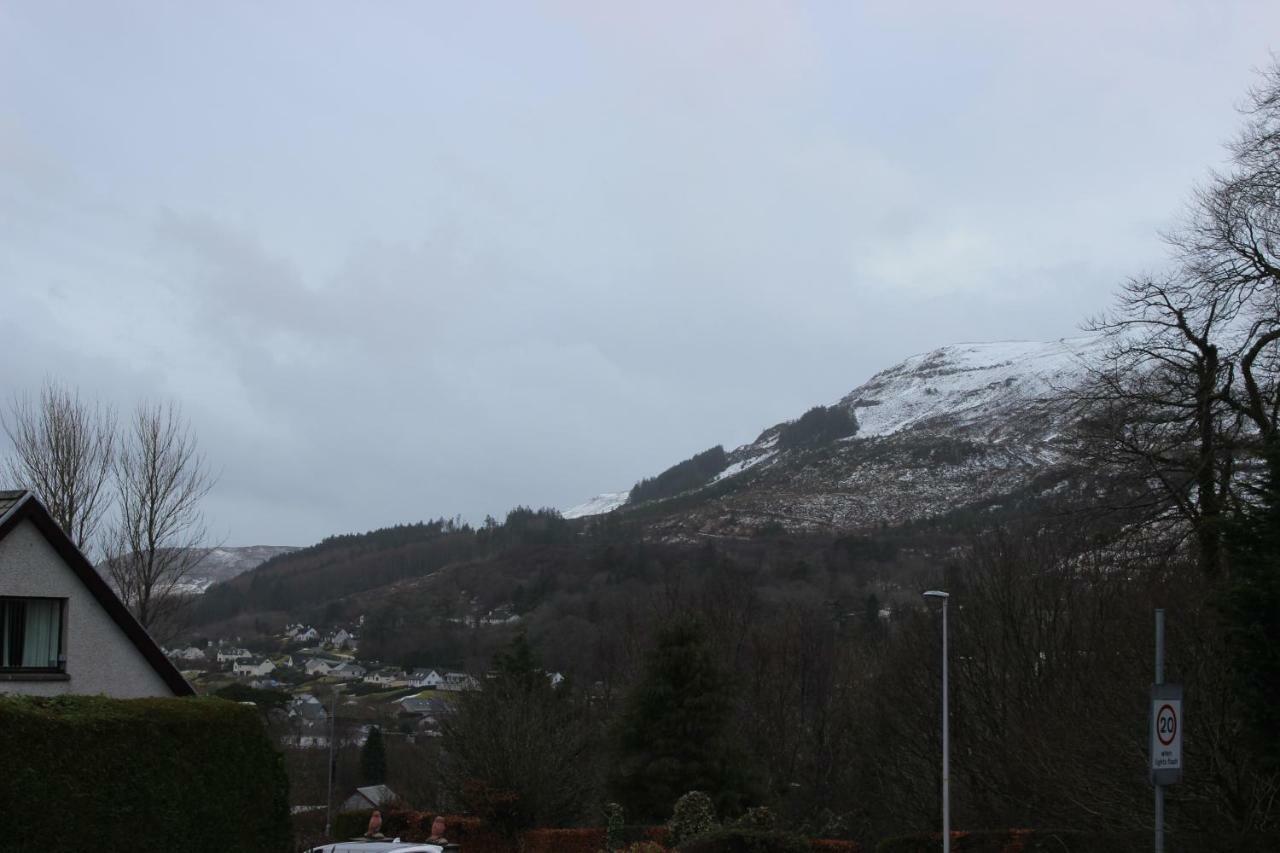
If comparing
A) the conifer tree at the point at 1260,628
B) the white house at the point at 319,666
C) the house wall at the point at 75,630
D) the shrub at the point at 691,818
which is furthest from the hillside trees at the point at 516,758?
the white house at the point at 319,666

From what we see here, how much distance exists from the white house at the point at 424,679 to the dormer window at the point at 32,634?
9427 centimetres

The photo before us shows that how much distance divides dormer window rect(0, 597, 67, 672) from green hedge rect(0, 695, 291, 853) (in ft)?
14.3

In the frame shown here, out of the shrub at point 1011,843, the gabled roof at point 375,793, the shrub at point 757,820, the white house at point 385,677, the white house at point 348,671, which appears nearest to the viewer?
the shrub at point 1011,843

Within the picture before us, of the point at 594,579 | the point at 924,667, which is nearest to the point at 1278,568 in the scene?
the point at 924,667

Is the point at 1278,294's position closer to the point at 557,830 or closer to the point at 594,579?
the point at 557,830

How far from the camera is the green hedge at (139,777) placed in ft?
→ 44.4

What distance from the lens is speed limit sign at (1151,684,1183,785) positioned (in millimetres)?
12820

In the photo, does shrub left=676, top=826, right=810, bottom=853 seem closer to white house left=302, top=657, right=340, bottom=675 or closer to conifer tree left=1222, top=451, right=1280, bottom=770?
conifer tree left=1222, top=451, right=1280, bottom=770

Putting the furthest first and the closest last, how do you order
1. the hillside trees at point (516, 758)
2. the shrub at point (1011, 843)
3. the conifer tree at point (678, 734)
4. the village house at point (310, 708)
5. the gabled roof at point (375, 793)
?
the village house at point (310, 708) < the gabled roof at point (375, 793) < the conifer tree at point (678, 734) < the hillside trees at point (516, 758) < the shrub at point (1011, 843)

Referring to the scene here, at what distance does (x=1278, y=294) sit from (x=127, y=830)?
737 inches

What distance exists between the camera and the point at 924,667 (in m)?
41.1

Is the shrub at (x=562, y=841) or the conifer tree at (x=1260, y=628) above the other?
the conifer tree at (x=1260, y=628)

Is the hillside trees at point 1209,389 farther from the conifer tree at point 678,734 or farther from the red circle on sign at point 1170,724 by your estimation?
the conifer tree at point 678,734

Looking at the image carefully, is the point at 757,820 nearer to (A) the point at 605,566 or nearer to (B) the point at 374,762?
A: (B) the point at 374,762
